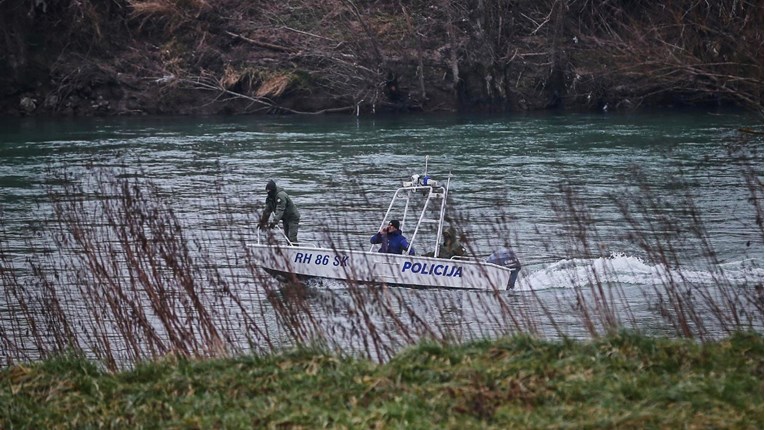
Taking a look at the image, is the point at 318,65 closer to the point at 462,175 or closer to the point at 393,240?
the point at 462,175

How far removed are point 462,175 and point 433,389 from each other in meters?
24.2

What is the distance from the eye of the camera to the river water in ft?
63.2

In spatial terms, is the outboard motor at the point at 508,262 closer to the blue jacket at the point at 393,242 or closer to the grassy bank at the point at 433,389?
the blue jacket at the point at 393,242

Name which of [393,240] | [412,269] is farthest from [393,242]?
[412,269]

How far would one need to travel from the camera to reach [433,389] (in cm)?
734

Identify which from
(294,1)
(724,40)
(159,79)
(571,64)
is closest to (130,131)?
(159,79)

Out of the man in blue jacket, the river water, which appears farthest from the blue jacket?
the river water

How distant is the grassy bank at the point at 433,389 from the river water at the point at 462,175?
5.63 meters

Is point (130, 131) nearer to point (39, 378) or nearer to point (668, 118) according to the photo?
point (668, 118)

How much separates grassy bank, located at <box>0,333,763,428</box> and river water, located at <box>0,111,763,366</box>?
5634mm

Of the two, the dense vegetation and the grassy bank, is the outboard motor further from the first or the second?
the dense vegetation

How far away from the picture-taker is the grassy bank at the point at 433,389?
680 cm

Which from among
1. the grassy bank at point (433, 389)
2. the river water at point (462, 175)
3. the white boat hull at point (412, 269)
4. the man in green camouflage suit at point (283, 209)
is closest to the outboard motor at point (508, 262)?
the white boat hull at point (412, 269)

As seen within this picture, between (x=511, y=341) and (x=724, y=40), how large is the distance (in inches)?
377
